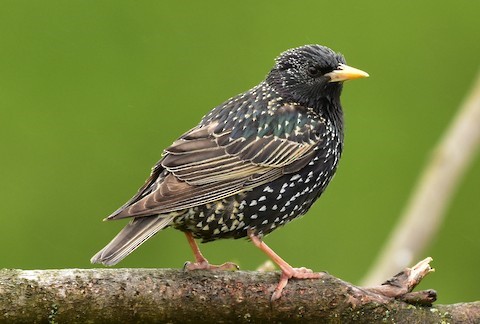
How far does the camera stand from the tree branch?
4.55 meters

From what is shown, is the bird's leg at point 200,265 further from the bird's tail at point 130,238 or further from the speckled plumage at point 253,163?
the bird's tail at point 130,238

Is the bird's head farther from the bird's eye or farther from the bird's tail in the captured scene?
the bird's tail

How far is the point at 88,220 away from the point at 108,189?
11.9 inches

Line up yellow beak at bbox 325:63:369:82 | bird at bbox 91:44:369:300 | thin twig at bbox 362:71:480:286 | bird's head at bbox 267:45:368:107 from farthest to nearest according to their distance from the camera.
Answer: thin twig at bbox 362:71:480:286 → bird's head at bbox 267:45:368:107 → yellow beak at bbox 325:63:369:82 → bird at bbox 91:44:369:300

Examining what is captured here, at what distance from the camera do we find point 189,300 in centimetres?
488

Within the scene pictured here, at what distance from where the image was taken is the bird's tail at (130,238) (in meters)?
4.98

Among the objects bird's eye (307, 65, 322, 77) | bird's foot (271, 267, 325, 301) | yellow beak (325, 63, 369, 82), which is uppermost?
bird's eye (307, 65, 322, 77)

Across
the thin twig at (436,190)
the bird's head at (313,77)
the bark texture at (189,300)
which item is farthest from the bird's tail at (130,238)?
the thin twig at (436,190)

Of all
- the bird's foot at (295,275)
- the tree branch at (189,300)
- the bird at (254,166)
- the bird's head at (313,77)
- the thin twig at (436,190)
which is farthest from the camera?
the thin twig at (436,190)

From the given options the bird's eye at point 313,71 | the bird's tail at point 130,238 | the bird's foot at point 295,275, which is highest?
the bird's eye at point 313,71

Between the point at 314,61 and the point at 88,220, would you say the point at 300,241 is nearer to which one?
the point at 88,220

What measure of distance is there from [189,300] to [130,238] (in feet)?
1.54

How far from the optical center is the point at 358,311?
16.4 ft

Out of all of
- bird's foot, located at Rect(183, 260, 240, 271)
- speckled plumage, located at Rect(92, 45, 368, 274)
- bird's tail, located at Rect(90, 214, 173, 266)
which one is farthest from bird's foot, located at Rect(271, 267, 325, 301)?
bird's tail, located at Rect(90, 214, 173, 266)
